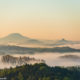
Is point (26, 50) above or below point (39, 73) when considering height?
above

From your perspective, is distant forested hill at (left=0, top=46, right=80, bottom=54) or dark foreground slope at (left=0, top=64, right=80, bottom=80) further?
distant forested hill at (left=0, top=46, right=80, bottom=54)

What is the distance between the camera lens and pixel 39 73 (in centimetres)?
1182

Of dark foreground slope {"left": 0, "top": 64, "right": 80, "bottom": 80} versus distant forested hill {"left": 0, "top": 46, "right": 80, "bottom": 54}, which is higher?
distant forested hill {"left": 0, "top": 46, "right": 80, "bottom": 54}

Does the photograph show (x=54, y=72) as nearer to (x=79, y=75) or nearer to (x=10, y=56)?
(x=79, y=75)

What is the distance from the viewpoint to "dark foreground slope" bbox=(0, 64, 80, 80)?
1154 centimetres

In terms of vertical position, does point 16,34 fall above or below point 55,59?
above

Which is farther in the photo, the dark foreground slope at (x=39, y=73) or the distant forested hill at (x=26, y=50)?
the distant forested hill at (x=26, y=50)

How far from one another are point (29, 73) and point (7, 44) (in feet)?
7.54

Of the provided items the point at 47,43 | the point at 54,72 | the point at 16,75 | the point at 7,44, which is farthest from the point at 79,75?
the point at 7,44

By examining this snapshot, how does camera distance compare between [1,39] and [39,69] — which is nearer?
[39,69]

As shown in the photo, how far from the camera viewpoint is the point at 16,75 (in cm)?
1186

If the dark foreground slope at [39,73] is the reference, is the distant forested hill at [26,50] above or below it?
above

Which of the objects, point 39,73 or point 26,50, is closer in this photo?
point 39,73

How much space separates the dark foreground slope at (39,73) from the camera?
1154 cm
